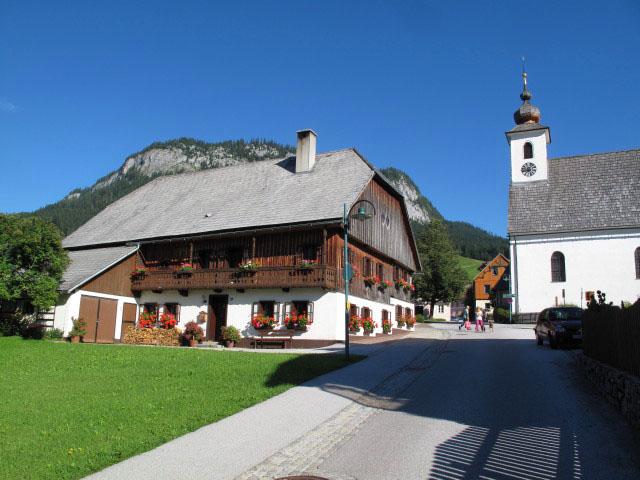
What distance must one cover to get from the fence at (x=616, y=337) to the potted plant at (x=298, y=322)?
12414 mm

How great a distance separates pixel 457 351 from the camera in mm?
19875

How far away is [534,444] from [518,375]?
20.9ft

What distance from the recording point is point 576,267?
132 ft

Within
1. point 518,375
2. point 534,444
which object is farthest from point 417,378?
Answer: point 534,444

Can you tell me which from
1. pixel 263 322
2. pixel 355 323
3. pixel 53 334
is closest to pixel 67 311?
pixel 53 334

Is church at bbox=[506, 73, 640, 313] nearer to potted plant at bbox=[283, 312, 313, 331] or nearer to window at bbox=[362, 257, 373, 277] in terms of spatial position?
window at bbox=[362, 257, 373, 277]

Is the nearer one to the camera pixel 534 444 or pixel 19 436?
pixel 534 444

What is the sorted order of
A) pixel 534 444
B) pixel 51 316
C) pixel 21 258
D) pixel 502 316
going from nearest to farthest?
pixel 534 444, pixel 21 258, pixel 51 316, pixel 502 316

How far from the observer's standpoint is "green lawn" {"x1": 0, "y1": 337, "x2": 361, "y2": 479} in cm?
729

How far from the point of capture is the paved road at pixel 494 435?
21.6ft

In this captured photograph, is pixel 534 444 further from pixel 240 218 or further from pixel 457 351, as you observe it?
pixel 240 218

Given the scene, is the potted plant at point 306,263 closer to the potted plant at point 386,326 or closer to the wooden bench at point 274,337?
the wooden bench at point 274,337

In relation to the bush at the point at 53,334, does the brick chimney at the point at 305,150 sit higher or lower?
higher

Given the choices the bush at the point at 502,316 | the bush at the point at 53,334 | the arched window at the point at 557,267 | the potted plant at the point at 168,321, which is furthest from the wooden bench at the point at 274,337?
the bush at the point at 502,316
